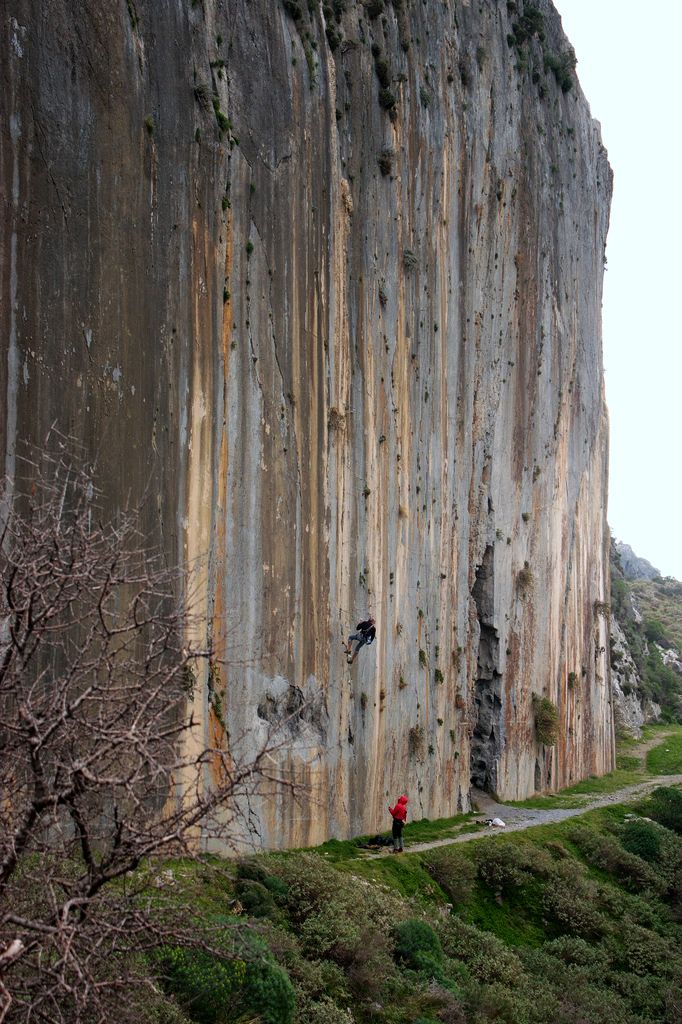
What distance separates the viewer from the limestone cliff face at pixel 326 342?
15.1m

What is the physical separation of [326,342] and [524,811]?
47.2ft

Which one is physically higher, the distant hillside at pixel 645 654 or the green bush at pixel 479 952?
the distant hillside at pixel 645 654

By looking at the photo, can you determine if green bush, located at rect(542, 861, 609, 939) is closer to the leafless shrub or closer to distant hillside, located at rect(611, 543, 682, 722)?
the leafless shrub

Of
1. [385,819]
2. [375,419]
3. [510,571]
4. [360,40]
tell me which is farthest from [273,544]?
[510,571]

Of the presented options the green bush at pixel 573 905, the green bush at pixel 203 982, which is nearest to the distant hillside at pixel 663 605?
the green bush at pixel 573 905

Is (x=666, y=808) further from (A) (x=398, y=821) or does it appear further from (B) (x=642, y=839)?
(A) (x=398, y=821)

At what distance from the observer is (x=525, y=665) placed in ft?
108

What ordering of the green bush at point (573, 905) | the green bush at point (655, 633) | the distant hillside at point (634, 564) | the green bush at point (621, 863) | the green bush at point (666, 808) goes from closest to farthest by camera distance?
the green bush at point (573, 905), the green bush at point (621, 863), the green bush at point (666, 808), the green bush at point (655, 633), the distant hillside at point (634, 564)

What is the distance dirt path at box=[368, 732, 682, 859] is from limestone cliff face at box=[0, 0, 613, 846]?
0.92 meters

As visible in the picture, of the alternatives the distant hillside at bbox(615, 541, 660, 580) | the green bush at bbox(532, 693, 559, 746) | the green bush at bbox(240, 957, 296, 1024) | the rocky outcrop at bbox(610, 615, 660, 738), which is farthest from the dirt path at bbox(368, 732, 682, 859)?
the distant hillside at bbox(615, 541, 660, 580)

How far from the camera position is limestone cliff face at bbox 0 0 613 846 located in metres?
15.1

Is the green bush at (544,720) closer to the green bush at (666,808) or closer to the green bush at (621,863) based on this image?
the green bush at (666,808)

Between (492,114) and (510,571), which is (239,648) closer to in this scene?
(510,571)

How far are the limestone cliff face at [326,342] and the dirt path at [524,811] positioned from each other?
0.92 meters
